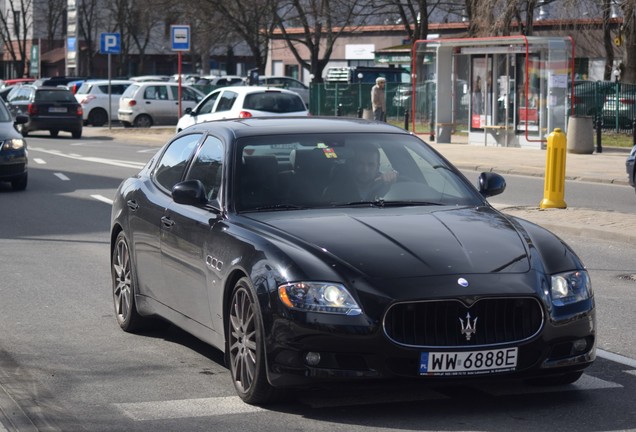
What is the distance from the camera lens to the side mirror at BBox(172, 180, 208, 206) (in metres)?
7.14

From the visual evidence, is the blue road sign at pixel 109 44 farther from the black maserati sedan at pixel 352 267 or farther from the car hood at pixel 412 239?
the car hood at pixel 412 239

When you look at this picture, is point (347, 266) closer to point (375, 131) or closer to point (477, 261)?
point (477, 261)

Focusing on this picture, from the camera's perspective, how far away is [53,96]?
129 ft

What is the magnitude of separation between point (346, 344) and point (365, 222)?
3.14ft

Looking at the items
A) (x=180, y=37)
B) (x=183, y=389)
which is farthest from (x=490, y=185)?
(x=180, y=37)

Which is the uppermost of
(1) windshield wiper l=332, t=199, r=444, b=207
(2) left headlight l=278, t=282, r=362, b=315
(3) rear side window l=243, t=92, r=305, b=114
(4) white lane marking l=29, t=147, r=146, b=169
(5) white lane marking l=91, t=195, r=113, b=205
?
(3) rear side window l=243, t=92, r=305, b=114

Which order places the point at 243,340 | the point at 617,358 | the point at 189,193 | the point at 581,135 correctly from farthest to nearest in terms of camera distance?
the point at 581,135 → the point at 617,358 → the point at 189,193 → the point at 243,340

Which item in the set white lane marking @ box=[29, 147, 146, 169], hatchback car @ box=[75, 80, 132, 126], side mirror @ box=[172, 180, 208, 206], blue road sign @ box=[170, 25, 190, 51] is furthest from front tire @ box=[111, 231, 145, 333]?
hatchback car @ box=[75, 80, 132, 126]

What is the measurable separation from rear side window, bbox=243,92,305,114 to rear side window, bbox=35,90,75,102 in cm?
1140

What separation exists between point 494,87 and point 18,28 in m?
68.4

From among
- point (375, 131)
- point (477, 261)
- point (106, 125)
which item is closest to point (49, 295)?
point (375, 131)

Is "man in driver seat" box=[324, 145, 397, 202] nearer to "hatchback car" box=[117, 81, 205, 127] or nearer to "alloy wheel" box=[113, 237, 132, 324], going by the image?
"alloy wheel" box=[113, 237, 132, 324]

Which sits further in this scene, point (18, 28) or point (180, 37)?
point (18, 28)

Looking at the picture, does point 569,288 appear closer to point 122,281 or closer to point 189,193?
point 189,193
